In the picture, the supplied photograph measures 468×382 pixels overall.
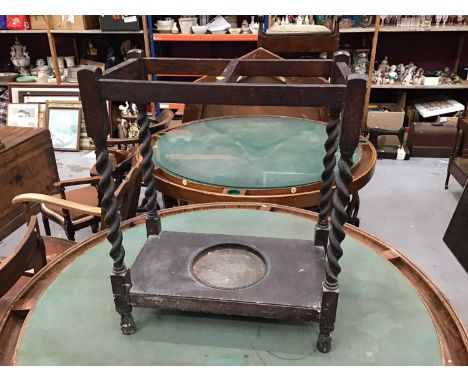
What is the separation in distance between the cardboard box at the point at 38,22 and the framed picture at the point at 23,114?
821 millimetres

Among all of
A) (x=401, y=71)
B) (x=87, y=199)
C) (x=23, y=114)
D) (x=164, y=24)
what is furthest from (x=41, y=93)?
(x=401, y=71)

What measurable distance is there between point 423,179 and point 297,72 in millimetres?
2863

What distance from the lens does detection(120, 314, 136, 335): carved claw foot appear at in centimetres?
104

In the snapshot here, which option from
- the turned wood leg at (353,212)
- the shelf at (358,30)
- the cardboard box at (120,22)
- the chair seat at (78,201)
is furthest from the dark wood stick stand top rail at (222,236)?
the cardboard box at (120,22)

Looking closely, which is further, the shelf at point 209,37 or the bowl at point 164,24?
the bowl at point 164,24

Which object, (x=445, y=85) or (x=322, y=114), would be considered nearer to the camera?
(x=322, y=114)

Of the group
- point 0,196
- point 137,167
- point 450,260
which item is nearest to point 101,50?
point 0,196

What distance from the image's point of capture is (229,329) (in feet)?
3.46

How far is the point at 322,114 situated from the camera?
9.78 ft

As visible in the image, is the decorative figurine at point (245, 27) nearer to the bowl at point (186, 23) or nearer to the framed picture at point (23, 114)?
the bowl at point (186, 23)

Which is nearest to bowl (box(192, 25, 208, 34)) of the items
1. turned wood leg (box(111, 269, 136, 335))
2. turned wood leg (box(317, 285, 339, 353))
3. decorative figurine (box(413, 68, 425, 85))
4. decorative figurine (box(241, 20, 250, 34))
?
decorative figurine (box(241, 20, 250, 34))

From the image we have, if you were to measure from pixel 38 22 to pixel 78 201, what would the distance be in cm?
292

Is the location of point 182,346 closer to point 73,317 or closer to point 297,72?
point 73,317

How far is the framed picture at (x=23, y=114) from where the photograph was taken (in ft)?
14.6
